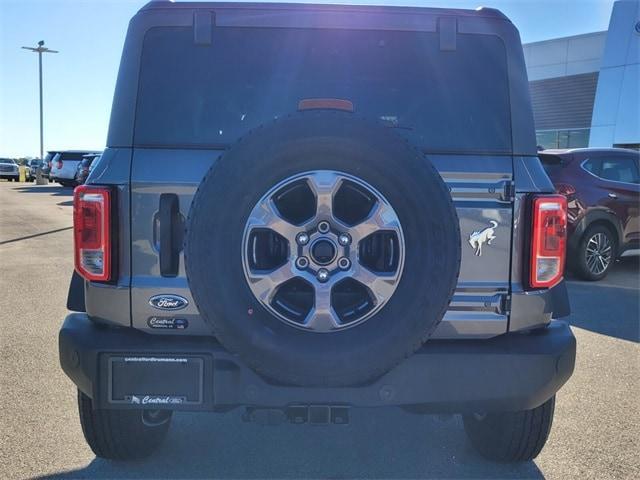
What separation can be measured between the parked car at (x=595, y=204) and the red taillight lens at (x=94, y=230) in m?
6.51

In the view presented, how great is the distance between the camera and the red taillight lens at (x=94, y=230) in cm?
242

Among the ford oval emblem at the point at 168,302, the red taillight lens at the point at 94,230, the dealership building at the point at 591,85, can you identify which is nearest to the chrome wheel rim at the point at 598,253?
the ford oval emblem at the point at 168,302

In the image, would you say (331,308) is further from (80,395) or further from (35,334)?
(35,334)

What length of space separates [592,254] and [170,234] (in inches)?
273

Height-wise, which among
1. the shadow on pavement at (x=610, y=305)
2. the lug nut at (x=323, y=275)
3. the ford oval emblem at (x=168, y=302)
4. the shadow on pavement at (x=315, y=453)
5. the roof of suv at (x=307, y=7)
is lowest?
the shadow on pavement at (x=315, y=453)

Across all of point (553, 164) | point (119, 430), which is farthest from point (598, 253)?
point (119, 430)

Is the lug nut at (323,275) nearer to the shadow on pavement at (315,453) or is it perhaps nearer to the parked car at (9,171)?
the shadow on pavement at (315,453)

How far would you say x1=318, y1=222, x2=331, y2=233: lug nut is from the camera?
2.20 m

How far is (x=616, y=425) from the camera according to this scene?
11.6ft

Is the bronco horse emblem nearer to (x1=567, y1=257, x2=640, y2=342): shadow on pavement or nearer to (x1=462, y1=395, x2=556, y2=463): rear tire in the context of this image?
(x1=462, y1=395, x2=556, y2=463): rear tire

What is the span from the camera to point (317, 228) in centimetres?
221

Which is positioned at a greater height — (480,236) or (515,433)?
(480,236)

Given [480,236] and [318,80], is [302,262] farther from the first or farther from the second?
[318,80]

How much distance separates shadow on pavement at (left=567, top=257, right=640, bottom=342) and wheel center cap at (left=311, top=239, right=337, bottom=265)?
4.18 m
